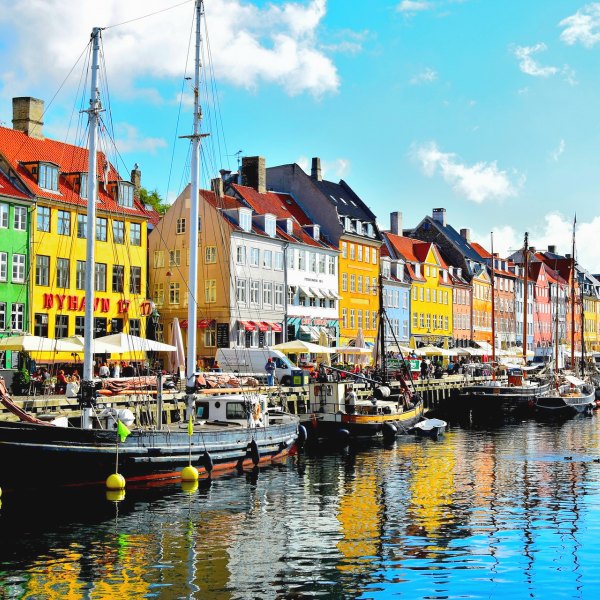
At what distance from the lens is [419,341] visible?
97250mm

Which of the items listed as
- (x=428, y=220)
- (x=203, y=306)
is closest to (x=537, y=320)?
(x=428, y=220)

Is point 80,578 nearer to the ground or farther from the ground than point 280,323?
nearer to the ground

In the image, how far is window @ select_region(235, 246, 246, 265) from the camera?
69.3 meters

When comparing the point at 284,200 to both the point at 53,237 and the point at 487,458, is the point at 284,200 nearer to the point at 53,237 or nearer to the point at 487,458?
the point at 53,237

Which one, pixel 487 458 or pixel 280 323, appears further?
pixel 280 323

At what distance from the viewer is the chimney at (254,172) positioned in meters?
78.8

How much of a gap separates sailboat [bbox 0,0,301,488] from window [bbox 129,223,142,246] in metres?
26.7

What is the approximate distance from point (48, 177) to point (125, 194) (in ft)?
23.5

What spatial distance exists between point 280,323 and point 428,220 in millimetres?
43588

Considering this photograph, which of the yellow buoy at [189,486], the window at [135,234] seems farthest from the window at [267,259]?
the yellow buoy at [189,486]

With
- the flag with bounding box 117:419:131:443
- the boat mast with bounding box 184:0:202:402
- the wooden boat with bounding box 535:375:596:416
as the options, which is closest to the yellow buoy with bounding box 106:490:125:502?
the flag with bounding box 117:419:131:443

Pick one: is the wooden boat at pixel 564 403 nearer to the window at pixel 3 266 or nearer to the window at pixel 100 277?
the window at pixel 100 277

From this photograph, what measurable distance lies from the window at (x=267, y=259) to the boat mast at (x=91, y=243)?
134 feet

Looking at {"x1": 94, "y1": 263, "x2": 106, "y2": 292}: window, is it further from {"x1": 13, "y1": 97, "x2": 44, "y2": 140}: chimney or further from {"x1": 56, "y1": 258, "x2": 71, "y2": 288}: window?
{"x1": 13, "y1": 97, "x2": 44, "y2": 140}: chimney
